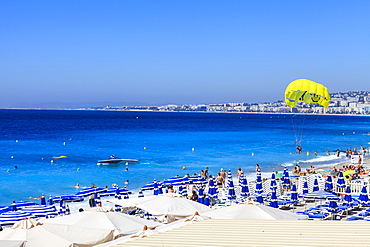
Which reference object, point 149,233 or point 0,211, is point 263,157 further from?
point 149,233

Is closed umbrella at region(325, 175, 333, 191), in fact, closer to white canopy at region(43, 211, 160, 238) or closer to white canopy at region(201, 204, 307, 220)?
white canopy at region(201, 204, 307, 220)

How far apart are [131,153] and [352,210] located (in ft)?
107

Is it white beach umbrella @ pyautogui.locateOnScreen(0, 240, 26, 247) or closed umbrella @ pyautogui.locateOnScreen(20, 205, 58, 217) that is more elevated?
white beach umbrella @ pyautogui.locateOnScreen(0, 240, 26, 247)

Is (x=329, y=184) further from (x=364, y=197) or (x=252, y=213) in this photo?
(x=252, y=213)

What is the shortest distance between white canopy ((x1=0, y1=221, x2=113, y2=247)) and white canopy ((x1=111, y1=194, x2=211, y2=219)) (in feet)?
10.2

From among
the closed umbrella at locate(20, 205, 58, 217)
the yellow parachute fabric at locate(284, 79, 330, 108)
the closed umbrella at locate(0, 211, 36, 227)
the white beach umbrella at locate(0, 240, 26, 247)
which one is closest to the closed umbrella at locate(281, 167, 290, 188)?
the yellow parachute fabric at locate(284, 79, 330, 108)

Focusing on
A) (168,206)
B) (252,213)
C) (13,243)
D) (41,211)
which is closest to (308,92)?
(168,206)

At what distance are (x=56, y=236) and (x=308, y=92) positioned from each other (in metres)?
15.7

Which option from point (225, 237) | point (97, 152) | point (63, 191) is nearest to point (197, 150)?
point (97, 152)

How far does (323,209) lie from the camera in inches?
604

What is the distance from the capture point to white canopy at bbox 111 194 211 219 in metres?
12.8

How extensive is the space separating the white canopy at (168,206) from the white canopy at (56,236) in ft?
10.2

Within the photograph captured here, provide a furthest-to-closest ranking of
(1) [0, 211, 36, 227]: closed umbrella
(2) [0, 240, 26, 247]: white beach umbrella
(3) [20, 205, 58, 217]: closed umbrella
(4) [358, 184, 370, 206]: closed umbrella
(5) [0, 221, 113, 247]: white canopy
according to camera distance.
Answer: (4) [358, 184, 370, 206]: closed umbrella → (3) [20, 205, 58, 217]: closed umbrella → (1) [0, 211, 36, 227]: closed umbrella → (5) [0, 221, 113, 247]: white canopy → (2) [0, 240, 26, 247]: white beach umbrella

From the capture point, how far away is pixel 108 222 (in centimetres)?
1052
